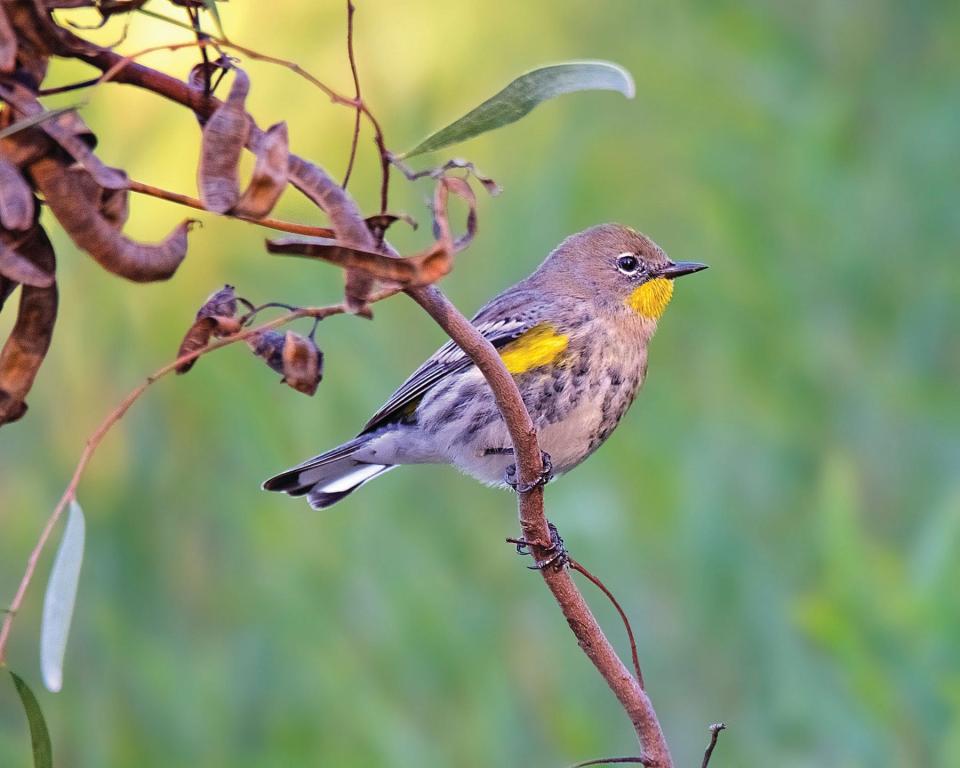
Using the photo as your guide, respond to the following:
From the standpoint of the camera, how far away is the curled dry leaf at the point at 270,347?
64.9 inches

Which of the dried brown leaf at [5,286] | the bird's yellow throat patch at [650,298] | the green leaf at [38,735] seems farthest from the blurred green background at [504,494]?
the dried brown leaf at [5,286]

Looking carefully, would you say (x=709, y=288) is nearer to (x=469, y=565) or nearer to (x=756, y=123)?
(x=756, y=123)

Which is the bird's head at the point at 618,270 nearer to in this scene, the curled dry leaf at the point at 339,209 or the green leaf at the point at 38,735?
the green leaf at the point at 38,735

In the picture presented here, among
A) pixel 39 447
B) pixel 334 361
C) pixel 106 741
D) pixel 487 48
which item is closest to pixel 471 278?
pixel 334 361

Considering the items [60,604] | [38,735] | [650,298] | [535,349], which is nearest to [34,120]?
[60,604]

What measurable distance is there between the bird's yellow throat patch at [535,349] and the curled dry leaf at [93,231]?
2.37m

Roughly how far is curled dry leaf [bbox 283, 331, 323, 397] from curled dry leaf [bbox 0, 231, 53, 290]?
10.7 inches

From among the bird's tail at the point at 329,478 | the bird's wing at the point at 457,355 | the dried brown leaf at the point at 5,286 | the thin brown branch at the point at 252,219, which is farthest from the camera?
the bird's tail at the point at 329,478

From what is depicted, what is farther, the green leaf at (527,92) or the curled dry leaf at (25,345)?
the green leaf at (527,92)

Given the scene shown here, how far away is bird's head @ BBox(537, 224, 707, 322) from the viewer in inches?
171

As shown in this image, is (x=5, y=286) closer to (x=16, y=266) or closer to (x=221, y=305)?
(x=16, y=266)

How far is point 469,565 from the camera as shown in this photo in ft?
17.3

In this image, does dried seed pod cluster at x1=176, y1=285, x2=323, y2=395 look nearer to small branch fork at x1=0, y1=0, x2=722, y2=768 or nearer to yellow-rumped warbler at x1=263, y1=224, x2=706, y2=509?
small branch fork at x1=0, y1=0, x2=722, y2=768

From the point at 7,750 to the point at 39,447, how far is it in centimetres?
109
